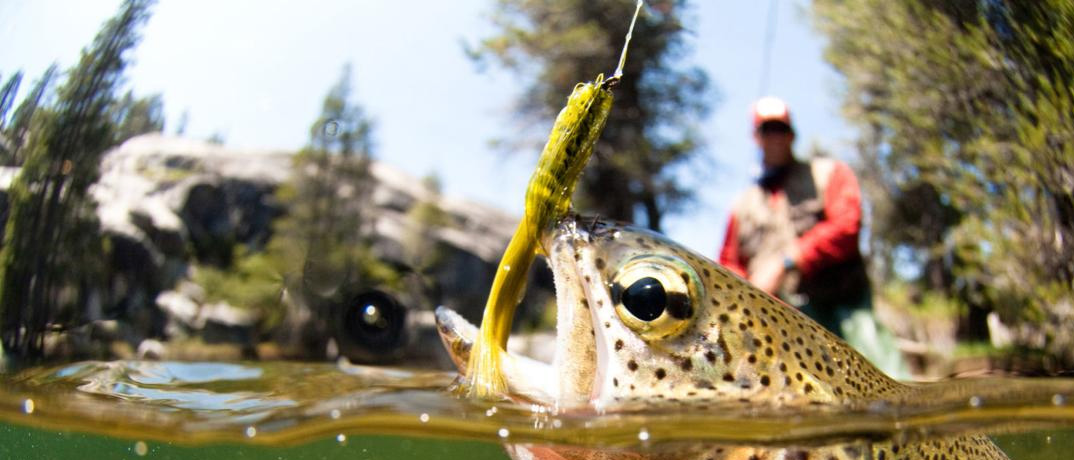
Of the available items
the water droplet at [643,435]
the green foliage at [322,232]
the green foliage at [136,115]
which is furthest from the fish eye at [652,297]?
the green foliage at [322,232]

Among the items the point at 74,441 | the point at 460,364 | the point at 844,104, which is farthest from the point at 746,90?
the point at 74,441

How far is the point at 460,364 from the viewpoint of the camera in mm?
2117

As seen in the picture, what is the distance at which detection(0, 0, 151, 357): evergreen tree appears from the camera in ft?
9.55

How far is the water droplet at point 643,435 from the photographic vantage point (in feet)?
6.66

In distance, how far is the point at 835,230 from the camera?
3836mm

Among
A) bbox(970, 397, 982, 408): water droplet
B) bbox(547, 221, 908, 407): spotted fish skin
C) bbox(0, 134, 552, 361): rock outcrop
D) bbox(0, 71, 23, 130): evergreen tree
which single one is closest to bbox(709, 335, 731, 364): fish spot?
bbox(547, 221, 908, 407): spotted fish skin

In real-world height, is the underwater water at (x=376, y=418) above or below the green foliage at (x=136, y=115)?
below

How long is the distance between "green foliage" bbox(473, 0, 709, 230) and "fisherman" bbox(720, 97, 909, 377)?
1.40 feet

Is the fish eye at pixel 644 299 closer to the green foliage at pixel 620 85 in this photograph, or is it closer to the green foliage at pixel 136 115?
the green foliage at pixel 620 85

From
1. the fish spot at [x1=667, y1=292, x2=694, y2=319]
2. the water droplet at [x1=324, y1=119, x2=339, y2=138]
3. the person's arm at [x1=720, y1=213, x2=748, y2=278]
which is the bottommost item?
the fish spot at [x1=667, y1=292, x2=694, y2=319]

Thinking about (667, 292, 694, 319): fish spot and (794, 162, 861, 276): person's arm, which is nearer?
(667, 292, 694, 319): fish spot

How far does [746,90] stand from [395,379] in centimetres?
211

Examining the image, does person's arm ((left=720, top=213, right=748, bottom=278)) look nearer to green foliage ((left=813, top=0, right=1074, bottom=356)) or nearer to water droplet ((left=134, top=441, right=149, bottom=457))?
green foliage ((left=813, top=0, right=1074, bottom=356))

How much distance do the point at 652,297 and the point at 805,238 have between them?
243 cm
